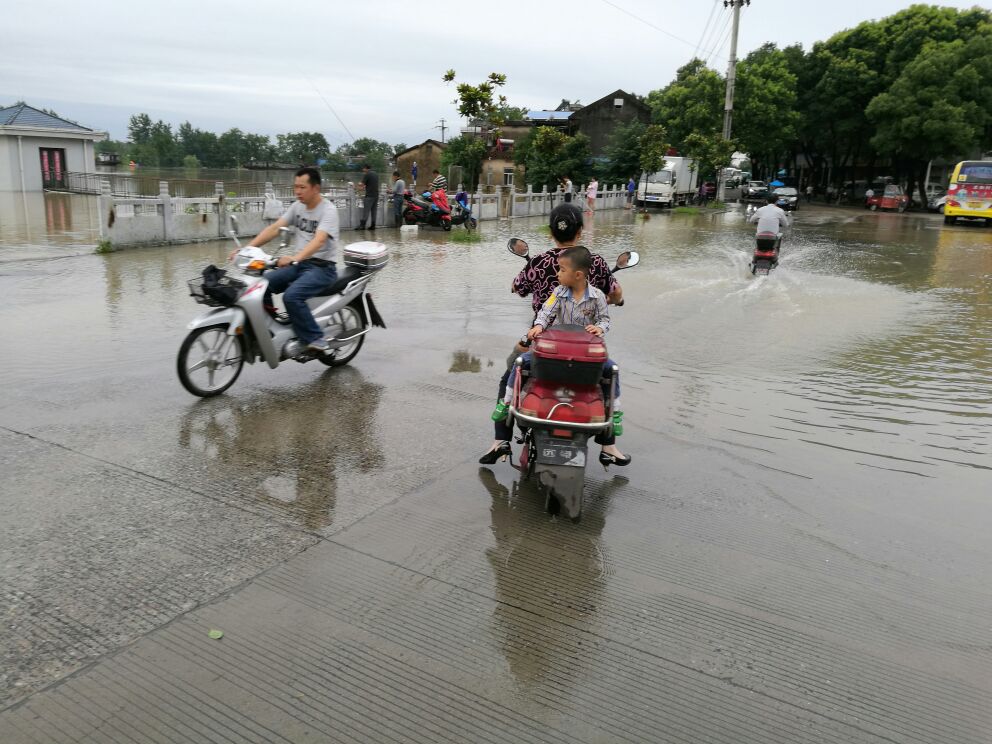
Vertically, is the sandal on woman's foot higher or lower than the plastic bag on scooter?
lower

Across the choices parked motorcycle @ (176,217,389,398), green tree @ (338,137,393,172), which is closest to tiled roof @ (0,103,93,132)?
green tree @ (338,137,393,172)

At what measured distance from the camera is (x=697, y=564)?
3713 millimetres

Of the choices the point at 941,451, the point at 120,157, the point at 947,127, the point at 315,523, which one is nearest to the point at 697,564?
the point at 315,523

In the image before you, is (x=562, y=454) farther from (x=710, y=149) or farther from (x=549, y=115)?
(x=549, y=115)

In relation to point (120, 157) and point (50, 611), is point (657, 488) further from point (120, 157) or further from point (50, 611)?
point (120, 157)

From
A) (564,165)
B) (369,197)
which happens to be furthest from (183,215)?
(564,165)

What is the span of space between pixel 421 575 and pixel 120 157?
43158 mm

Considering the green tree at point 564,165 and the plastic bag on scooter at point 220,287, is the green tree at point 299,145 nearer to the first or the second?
the green tree at point 564,165

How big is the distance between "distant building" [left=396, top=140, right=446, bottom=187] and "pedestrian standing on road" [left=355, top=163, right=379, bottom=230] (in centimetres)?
4145

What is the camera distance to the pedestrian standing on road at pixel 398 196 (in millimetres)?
20094

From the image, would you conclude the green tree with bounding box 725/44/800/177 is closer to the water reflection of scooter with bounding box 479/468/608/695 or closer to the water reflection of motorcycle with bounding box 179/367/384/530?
the water reflection of motorcycle with bounding box 179/367/384/530

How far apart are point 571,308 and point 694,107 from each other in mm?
46857

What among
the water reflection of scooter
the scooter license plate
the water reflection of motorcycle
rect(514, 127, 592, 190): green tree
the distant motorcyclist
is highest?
rect(514, 127, 592, 190): green tree

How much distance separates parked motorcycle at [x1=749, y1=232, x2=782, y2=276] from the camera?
13.5 metres
